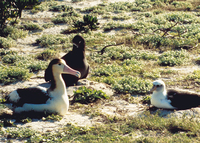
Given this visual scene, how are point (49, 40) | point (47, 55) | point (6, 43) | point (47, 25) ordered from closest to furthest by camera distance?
point (47, 55)
point (6, 43)
point (49, 40)
point (47, 25)

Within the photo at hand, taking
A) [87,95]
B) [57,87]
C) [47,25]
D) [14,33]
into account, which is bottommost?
[87,95]

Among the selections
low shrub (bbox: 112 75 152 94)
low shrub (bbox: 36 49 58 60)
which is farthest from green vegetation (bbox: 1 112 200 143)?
low shrub (bbox: 36 49 58 60)

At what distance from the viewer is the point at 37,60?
11.8 meters

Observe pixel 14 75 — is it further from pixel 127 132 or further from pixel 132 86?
pixel 127 132

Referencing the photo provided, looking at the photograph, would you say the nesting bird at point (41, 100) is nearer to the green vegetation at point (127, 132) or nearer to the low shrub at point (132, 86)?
the green vegetation at point (127, 132)

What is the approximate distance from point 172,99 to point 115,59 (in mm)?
4802

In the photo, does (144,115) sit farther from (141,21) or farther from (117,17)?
(117,17)

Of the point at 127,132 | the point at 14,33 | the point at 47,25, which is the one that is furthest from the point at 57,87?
the point at 47,25

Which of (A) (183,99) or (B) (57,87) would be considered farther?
(A) (183,99)

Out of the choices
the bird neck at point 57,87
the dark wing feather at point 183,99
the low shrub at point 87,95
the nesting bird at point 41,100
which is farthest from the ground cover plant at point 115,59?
the bird neck at point 57,87

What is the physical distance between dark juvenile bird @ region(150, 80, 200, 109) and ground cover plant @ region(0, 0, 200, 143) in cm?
31

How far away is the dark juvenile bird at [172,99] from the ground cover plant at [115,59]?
309mm

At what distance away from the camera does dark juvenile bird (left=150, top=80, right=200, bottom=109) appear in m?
7.53

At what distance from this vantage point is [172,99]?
298 inches
